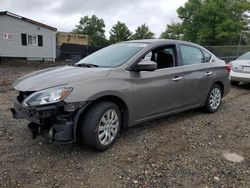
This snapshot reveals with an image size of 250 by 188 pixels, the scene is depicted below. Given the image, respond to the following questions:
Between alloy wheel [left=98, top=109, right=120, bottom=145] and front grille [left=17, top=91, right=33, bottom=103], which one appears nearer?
front grille [left=17, top=91, right=33, bottom=103]

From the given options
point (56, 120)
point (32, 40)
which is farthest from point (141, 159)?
point (32, 40)

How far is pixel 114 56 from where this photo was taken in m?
4.67

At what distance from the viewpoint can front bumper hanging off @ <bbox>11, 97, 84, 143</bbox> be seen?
11.5ft

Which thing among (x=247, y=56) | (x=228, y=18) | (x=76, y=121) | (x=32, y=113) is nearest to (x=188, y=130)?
(x=76, y=121)

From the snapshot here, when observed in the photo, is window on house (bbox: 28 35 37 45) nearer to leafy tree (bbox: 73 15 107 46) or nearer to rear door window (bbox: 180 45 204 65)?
rear door window (bbox: 180 45 204 65)

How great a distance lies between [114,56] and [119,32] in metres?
54.4

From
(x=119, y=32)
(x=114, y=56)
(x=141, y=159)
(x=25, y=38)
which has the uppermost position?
(x=119, y=32)

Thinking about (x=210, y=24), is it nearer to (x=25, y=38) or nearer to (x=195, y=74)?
(x=25, y=38)

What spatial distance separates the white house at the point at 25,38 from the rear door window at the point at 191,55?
63.7 ft

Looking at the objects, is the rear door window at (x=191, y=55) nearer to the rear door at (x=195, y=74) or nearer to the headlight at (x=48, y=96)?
the rear door at (x=195, y=74)

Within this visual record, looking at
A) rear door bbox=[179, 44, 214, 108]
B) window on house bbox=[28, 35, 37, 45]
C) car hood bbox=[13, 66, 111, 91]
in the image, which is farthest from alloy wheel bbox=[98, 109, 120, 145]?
window on house bbox=[28, 35, 37, 45]

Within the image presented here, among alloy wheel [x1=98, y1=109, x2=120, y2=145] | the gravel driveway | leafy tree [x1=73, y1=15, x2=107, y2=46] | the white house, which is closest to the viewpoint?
the gravel driveway

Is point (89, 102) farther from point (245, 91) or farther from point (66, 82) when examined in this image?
point (245, 91)

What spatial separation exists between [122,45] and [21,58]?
1994cm
